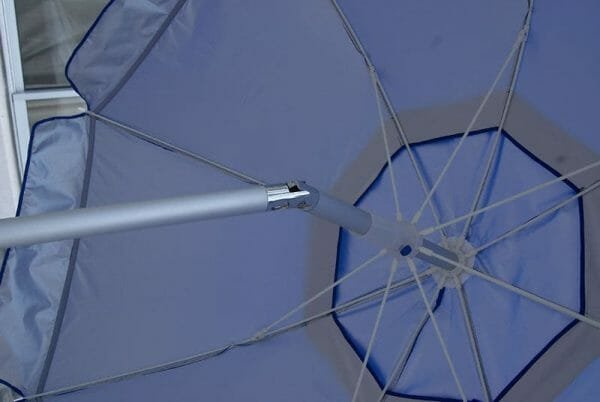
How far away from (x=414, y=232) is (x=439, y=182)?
0.73ft

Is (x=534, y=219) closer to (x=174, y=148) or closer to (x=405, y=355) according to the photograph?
(x=405, y=355)

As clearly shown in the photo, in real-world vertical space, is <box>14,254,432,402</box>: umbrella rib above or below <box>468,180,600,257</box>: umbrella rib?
below

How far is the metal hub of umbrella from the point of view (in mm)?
1115

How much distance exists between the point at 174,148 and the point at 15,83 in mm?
1341

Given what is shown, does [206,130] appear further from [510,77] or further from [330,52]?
[510,77]

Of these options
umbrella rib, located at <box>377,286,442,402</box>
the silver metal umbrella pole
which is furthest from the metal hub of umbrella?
the silver metal umbrella pole

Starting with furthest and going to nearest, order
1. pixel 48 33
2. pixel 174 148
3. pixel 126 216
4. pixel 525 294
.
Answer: pixel 48 33, pixel 174 148, pixel 525 294, pixel 126 216

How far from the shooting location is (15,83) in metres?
2.38

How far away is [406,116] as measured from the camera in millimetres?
1259

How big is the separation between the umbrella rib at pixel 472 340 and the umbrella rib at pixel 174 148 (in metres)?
0.43

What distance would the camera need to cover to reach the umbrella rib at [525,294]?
3.29 ft

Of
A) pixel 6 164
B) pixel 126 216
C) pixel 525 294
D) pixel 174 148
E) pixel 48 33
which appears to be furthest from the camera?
pixel 48 33

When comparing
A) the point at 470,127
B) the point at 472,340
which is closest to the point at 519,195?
the point at 470,127

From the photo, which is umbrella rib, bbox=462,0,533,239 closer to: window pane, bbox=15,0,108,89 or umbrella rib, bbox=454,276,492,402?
umbrella rib, bbox=454,276,492,402
